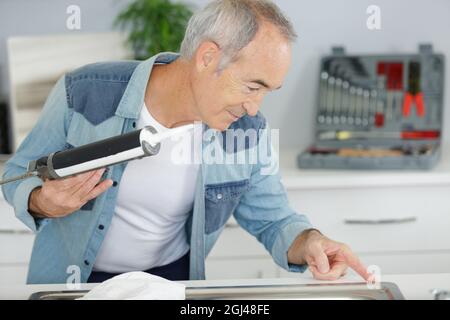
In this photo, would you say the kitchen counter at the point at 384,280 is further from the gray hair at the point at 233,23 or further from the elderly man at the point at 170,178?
the gray hair at the point at 233,23

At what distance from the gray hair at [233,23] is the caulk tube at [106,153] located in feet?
0.52

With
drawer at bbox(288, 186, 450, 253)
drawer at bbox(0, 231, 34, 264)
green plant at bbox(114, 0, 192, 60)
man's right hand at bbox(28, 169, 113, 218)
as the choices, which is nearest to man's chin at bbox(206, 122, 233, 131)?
man's right hand at bbox(28, 169, 113, 218)

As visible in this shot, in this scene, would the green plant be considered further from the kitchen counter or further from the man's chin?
the kitchen counter

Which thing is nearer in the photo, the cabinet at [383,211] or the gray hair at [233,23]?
the gray hair at [233,23]

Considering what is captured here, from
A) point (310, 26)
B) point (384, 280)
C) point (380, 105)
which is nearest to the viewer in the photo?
point (384, 280)

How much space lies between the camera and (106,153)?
70 cm

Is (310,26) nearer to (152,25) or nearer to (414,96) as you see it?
(152,25)

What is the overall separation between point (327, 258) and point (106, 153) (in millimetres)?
277

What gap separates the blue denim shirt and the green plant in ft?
0.62

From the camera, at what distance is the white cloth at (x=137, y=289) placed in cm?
74

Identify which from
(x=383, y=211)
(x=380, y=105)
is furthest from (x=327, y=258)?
(x=380, y=105)

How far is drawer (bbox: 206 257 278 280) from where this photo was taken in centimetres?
130

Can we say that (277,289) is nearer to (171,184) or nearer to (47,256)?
(171,184)

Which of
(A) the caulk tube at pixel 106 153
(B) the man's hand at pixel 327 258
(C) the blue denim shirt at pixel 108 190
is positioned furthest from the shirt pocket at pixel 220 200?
(A) the caulk tube at pixel 106 153
